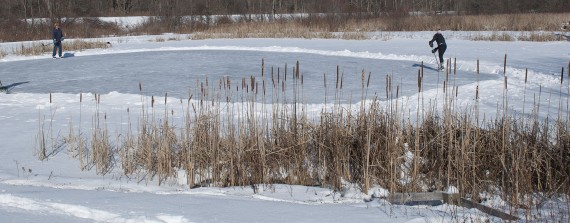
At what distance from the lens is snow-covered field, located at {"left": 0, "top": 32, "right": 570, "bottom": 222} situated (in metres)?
4.86

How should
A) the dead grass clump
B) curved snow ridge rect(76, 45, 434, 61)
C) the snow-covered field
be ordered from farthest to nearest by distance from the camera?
1. the dead grass clump
2. curved snow ridge rect(76, 45, 434, 61)
3. the snow-covered field

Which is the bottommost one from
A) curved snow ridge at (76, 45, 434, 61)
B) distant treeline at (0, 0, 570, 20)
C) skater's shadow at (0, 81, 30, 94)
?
skater's shadow at (0, 81, 30, 94)

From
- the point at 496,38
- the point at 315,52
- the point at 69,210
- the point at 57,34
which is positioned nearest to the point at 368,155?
the point at 69,210

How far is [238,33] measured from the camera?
27781 millimetres

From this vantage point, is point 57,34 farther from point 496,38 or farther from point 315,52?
point 496,38

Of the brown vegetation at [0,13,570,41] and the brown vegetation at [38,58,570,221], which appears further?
the brown vegetation at [0,13,570,41]

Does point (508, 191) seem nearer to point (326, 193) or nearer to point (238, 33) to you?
point (326, 193)

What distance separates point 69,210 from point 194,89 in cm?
739

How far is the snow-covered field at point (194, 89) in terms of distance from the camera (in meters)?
4.86

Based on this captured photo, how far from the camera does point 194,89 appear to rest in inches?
480

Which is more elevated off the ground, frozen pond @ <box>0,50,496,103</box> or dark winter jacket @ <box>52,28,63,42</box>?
dark winter jacket @ <box>52,28,63,42</box>

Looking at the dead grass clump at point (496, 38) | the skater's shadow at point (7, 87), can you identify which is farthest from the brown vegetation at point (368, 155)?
the dead grass clump at point (496, 38)

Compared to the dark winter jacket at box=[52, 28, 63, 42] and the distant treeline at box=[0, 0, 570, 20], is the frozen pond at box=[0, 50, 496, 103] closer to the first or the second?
the dark winter jacket at box=[52, 28, 63, 42]

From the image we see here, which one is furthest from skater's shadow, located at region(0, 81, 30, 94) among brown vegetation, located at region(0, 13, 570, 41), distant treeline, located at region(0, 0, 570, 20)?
distant treeline, located at region(0, 0, 570, 20)
